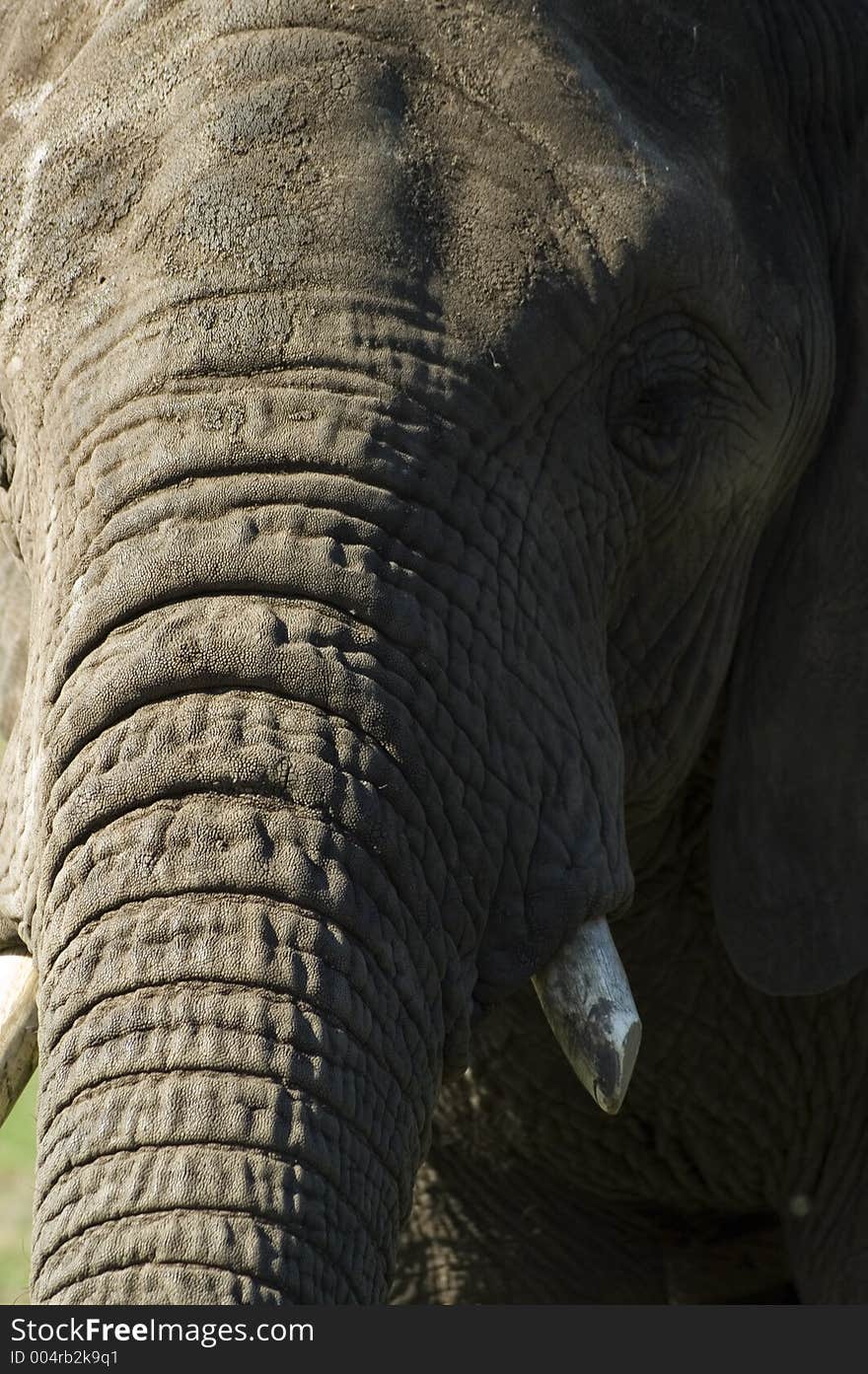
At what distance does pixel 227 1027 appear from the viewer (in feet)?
6.89

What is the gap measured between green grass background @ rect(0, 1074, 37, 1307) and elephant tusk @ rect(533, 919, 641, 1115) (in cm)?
321

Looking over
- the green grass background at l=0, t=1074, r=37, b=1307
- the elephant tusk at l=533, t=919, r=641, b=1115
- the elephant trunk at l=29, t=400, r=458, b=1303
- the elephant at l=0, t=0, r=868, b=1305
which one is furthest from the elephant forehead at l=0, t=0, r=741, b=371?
the green grass background at l=0, t=1074, r=37, b=1307

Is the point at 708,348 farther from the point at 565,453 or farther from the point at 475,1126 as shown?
the point at 475,1126

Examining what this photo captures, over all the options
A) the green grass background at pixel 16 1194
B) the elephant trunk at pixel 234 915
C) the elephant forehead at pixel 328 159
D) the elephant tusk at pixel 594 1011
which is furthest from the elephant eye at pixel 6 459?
the green grass background at pixel 16 1194

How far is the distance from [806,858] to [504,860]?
739 mm

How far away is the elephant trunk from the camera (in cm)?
209

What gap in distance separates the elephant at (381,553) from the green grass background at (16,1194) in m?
3.08

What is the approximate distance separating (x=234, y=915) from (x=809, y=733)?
1.05 meters

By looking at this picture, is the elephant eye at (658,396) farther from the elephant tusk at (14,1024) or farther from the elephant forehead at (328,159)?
the elephant tusk at (14,1024)

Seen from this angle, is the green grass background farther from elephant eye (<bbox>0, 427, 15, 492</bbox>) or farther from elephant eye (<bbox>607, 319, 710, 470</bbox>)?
elephant eye (<bbox>607, 319, 710, 470</bbox>)

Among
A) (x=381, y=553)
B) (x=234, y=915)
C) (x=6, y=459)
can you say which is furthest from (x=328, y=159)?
(x=234, y=915)

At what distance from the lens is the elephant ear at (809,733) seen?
2.87 metres

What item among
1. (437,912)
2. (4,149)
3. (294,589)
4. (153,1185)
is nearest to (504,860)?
(437,912)

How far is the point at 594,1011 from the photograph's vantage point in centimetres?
237
